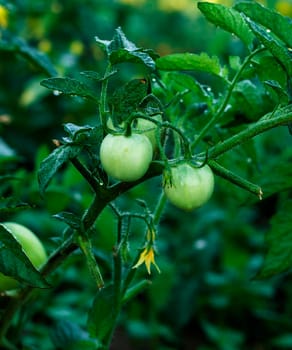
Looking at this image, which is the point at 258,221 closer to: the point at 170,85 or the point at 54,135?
→ the point at 54,135

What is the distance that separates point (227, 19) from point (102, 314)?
0.51m

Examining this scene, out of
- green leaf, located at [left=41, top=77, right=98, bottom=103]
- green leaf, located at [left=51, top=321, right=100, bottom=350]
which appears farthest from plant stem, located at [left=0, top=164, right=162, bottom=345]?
green leaf, located at [left=51, top=321, right=100, bottom=350]

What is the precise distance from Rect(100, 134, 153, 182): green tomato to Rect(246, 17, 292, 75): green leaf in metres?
0.20

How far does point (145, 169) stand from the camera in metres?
0.92

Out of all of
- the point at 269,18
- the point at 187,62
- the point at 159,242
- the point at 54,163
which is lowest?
the point at 159,242

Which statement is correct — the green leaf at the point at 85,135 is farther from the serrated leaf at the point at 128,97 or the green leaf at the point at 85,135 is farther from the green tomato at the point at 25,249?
the green tomato at the point at 25,249

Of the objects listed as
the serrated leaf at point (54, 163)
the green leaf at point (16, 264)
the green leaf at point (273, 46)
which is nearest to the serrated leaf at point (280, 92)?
→ the green leaf at point (273, 46)

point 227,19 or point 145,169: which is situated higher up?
point 227,19

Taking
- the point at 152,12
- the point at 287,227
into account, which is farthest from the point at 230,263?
the point at 152,12

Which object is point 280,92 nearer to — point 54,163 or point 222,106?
point 222,106

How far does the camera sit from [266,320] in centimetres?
240

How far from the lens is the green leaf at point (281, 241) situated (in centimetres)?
117

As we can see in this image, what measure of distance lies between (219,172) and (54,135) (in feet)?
7.26

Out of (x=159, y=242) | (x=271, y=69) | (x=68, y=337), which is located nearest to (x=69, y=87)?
(x=271, y=69)
